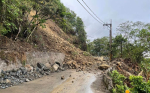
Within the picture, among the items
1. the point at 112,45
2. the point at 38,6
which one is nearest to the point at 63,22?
the point at 38,6

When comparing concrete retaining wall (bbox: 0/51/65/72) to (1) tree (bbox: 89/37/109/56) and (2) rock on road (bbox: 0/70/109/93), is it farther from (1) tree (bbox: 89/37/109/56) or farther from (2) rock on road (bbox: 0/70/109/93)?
(1) tree (bbox: 89/37/109/56)

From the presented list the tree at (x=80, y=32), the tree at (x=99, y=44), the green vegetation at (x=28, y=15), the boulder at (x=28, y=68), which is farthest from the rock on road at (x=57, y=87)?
the tree at (x=99, y=44)

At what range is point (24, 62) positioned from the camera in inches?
388

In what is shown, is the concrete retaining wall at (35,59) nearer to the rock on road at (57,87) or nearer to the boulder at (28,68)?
the boulder at (28,68)

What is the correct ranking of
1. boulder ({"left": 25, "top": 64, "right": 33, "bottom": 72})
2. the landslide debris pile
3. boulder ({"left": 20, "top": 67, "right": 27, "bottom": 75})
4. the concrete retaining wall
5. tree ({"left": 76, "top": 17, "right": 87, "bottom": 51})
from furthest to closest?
tree ({"left": 76, "top": 17, "right": 87, "bottom": 51})
boulder ({"left": 25, "top": 64, "right": 33, "bottom": 72})
boulder ({"left": 20, "top": 67, "right": 27, "bottom": 75})
the concrete retaining wall
the landslide debris pile

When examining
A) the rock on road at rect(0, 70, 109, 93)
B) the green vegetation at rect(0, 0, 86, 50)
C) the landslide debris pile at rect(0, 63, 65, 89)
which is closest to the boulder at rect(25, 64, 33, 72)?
the landslide debris pile at rect(0, 63, 65, 89)

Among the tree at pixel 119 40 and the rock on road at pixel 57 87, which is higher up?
the tree at pixel 119 40

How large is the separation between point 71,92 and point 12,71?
4.68 meters

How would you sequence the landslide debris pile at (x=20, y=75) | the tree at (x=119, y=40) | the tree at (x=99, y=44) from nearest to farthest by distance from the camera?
the landslide debris pile at (x=20, y=75) → the tree at (x=119, y=40) → the tree at (x=99, y=44)

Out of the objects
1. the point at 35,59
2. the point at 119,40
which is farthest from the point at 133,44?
the point at 35,59

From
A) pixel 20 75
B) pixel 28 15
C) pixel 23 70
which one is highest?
pixel 28 15

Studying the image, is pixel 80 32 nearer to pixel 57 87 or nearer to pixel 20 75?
pixel 20 75

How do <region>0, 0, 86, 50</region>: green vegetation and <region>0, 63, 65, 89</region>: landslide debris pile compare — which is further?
<region>0, 0, 86, 50</region>: green vegetation

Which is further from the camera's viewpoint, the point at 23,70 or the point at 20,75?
the point at 23,70
